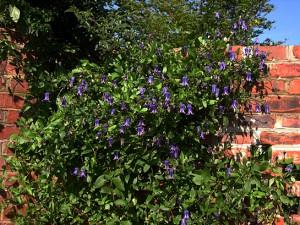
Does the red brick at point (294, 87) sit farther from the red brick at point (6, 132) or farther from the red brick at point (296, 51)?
the red brick at point (6, 132)

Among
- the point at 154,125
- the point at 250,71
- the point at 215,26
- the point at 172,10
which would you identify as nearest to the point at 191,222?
the point at 154,125

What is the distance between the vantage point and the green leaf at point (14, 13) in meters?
1.93

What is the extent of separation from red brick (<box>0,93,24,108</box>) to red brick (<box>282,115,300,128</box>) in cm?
150

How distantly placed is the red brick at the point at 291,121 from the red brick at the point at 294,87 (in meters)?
0.13

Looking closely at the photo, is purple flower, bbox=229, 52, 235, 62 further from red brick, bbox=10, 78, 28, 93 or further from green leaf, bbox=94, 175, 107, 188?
red brick, bbox=10, 78, 28, 93

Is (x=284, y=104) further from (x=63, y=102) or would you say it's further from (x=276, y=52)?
(x=63, y=102)

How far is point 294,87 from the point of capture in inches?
78.1

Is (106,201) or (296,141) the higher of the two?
(296,141)

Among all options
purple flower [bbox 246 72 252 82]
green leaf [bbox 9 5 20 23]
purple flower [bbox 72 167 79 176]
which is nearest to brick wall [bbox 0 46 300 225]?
purple flower [bbox 246 72 252 82]

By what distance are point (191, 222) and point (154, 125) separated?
1.73 feet

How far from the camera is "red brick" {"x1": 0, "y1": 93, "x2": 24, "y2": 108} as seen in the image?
7.07ft

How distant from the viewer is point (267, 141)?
2.02 m

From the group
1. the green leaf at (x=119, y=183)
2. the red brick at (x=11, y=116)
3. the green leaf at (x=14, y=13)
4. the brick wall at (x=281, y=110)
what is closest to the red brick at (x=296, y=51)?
the brick wall at (x=281, y=110)

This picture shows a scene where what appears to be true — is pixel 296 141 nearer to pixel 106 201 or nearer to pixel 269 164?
pixel 269 164
